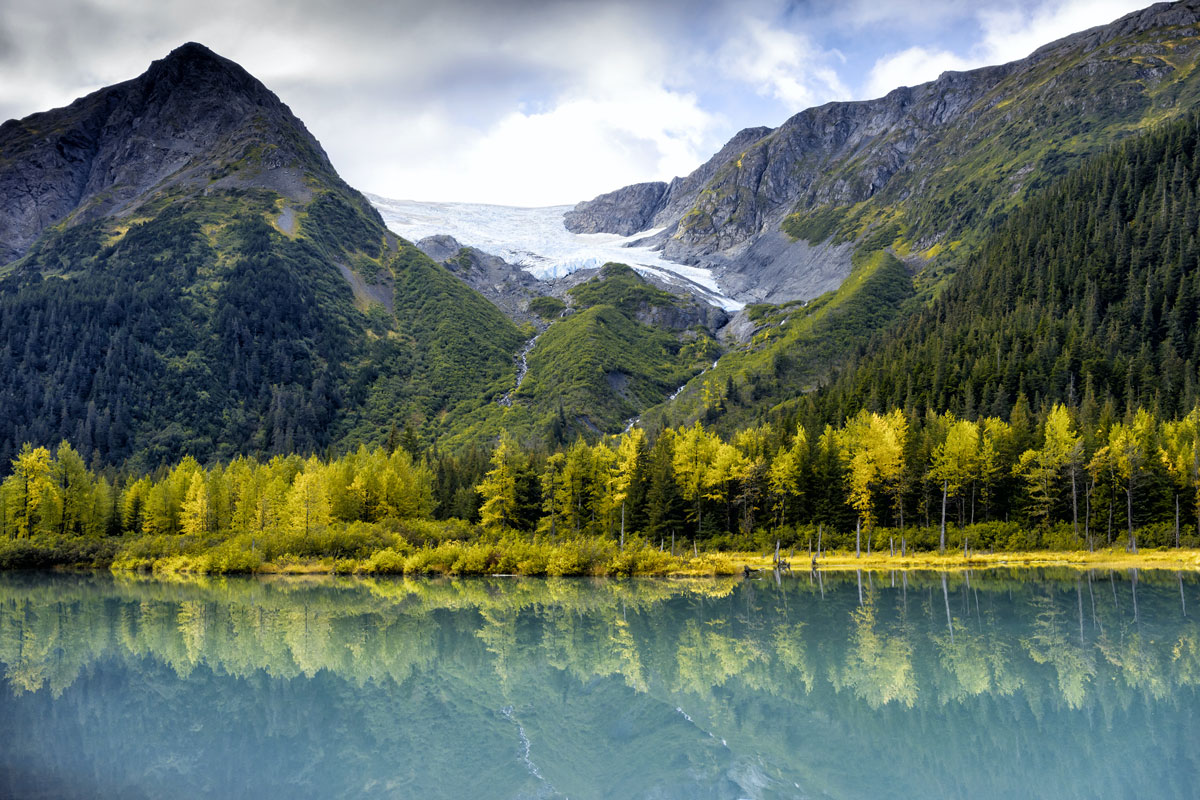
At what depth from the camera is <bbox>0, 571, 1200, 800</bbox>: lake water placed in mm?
16141

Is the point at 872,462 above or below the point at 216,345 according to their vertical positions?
below

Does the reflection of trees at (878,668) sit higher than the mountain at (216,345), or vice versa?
the mountain at (216,345)

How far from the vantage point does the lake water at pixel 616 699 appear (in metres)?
16.1

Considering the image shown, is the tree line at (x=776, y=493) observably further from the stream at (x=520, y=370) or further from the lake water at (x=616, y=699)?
the stream at (x=520, y=370)

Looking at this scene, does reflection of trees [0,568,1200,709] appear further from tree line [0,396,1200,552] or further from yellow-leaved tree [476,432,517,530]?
yellow-leaved tree [476,432,517,530]

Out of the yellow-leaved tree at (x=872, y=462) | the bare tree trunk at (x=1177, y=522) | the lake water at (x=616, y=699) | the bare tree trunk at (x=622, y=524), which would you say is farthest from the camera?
the yellow-leaved tree at (x=872, y=462)

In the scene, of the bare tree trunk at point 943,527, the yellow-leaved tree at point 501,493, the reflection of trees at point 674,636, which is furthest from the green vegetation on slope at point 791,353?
the reflection of trees at point 674,636

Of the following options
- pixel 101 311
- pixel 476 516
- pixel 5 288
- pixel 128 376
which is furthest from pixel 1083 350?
pixel 5 288

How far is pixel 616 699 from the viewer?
890 inches

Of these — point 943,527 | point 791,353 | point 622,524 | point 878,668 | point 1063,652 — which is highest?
point 791,353

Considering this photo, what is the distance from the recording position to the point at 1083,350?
304ft

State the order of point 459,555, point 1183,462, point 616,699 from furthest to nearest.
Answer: point 1183,462
point 459,555
point 616,699

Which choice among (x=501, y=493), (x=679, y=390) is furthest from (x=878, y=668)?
(x=679, y=390)

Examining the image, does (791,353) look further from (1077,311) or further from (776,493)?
(776,493)
